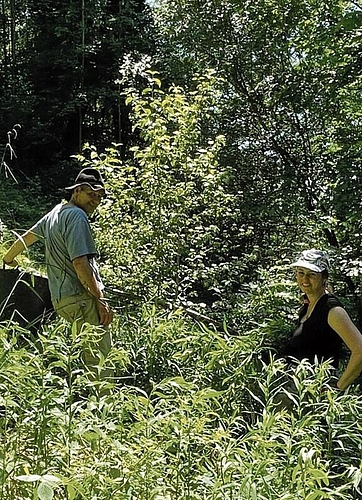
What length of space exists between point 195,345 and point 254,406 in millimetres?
902

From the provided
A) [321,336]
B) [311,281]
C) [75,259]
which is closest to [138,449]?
[321,336]

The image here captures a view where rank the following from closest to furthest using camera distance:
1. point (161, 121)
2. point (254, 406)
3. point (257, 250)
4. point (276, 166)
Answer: point (254, 406), point (161, 121), point (257, 250), point (276, 166)

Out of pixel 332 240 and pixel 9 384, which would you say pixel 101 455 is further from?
pixel 332 240

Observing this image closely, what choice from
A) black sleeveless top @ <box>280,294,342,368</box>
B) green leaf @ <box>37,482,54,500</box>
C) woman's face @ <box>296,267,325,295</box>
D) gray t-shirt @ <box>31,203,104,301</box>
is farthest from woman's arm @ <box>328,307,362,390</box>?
green leaf @ <box>37,482,54,500</box>

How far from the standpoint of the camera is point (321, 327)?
3.02 metres

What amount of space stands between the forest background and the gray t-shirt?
0.33 m

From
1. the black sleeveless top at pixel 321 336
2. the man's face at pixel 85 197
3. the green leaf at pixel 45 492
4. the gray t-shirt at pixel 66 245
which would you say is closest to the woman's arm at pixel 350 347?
the black sleeveless top at pixel 321 336

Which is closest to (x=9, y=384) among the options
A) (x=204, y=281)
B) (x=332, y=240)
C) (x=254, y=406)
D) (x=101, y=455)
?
(x=101, y=455)

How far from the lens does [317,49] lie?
623 centimetres

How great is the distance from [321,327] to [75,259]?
1398 mm

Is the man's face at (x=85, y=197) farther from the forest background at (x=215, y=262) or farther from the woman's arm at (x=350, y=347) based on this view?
the woman's arm at (x=350, y=347)

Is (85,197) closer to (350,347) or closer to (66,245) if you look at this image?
(66,245)

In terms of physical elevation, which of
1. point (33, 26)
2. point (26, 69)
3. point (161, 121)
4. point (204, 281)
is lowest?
point (204, 281)

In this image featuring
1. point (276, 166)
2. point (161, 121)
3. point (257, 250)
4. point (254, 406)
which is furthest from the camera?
point (276, 166)
